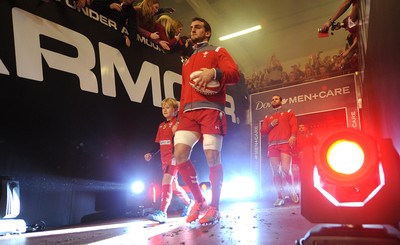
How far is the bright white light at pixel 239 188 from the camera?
6.23 m

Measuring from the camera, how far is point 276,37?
31.6 ft

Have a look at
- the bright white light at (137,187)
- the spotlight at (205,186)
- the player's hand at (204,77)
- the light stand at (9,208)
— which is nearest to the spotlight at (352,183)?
the player's hand at (204,77)

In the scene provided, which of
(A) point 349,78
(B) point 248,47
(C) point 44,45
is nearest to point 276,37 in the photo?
(B) point 248,47

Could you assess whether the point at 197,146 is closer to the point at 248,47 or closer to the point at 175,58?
the point at 175,58

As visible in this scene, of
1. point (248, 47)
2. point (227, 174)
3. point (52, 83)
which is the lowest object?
point (227, 174)

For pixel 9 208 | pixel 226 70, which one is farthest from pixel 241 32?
pixel 9 208

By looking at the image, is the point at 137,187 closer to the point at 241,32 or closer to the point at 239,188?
the point at 239,188

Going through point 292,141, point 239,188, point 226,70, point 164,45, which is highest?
→ point 164,45

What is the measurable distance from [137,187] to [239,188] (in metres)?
3.39

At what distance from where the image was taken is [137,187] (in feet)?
12.3

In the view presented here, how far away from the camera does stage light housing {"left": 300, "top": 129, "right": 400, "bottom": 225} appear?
0.92 metres

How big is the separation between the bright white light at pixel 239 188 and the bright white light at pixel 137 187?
8.64ft

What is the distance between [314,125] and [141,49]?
443 centimetres

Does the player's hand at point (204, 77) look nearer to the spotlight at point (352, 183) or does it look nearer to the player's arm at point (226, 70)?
the player's arm at point (226, 70)
